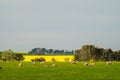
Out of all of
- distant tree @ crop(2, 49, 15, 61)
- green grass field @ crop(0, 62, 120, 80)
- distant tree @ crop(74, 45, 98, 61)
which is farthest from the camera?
distant tree @ crop(2, 49, 15, 61)

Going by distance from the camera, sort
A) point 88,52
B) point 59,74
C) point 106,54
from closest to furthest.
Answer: point 59,74, point 88,52, point 106,54

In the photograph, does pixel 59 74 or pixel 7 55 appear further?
pixel 7 55

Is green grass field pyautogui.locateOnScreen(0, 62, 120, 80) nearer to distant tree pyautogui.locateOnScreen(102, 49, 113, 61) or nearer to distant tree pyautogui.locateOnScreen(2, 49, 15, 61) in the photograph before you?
distant tree pyautogui.locateOnScreen(102, 49, 113, 61)

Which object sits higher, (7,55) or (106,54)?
(7,55)

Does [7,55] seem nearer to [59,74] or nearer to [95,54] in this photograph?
[95,54]

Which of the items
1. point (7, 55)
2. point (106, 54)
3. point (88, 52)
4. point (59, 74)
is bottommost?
point (59, 74)

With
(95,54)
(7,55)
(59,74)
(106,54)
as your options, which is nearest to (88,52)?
(95,54)

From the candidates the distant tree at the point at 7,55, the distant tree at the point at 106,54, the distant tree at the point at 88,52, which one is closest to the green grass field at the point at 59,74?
the distant tree at the point at 88,52

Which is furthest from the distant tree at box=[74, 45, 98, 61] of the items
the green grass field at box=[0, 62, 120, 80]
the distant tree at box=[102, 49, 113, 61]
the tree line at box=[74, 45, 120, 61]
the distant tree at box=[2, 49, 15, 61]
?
the green grass field at box=[0, 62, 120, 80]

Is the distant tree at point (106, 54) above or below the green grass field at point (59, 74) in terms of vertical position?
above

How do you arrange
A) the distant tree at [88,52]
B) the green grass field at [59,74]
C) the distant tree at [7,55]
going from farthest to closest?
the distant tree at [7,55]
the distant tree at [88,52]
the green grass field at [59,74]

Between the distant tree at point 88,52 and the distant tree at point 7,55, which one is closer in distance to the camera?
the distant tree at point 88,52

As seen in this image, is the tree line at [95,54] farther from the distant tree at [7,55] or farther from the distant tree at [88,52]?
the distant tree at [7,55]

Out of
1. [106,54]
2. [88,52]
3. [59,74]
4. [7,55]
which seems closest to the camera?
[59,74]
